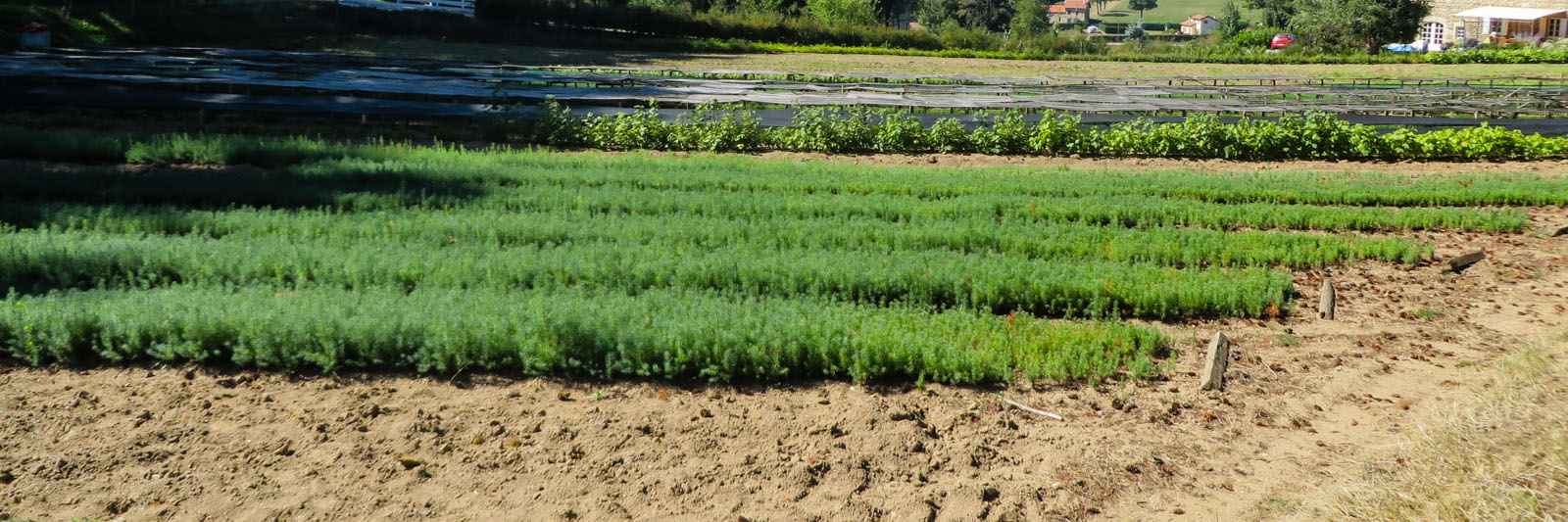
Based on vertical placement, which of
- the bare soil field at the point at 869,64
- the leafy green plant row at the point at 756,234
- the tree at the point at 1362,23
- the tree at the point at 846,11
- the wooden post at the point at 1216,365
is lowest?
the wooden post at the point at 1216,365

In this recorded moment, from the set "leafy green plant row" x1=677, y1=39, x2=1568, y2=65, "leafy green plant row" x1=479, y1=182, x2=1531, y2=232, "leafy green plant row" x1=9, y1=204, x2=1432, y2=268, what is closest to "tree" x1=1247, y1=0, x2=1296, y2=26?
"leafy green plant row" x1=677, y1=39, x2=1568, y2=65

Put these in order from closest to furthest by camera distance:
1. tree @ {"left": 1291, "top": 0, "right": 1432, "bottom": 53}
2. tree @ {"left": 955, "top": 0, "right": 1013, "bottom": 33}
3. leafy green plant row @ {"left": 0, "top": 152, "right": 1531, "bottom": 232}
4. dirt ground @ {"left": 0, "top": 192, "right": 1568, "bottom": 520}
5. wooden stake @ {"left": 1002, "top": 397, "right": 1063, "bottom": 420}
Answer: dirt ground @ {"left": 0, "top": 192, "right": 1568, "bottom": 520} → wooden stake @ {"left": 1002, "top": 397, "right": 1063, "bottom": 420} → leafy green plant row @ {"left": 0, "top": 152, "right": 1531, "bottom": 232} → tree @ {"left": 1291, "top": 0, "right": 1432, "bottom": 53} → tree @ {"left": 955, "top": 0, "right": 1013, "bottom": 33}

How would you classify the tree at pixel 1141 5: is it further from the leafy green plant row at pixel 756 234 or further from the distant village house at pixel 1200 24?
the leafy green plant row at pixel 756 234

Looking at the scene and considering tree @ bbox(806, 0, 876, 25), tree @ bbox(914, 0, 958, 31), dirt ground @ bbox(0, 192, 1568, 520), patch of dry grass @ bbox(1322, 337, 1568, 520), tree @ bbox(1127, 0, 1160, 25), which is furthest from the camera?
tree @ bbox(1127, 0, 1160, 25)

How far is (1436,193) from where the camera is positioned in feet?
40.5

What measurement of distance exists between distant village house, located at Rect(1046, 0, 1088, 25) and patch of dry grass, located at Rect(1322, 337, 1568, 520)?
146 meters

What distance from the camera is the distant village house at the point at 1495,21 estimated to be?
6109cm

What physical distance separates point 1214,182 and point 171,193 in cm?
1133

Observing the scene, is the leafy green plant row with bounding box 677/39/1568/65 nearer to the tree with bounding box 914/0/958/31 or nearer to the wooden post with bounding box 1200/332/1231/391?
the tree with bounding box 914/0/958/31

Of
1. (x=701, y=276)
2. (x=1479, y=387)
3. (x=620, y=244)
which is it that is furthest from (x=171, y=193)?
(x=1479, y=387)

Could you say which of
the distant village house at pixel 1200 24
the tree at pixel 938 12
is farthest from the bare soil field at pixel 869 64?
the distant village house at pixel 1200 24

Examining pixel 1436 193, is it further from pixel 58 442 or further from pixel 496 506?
pixel 58 442

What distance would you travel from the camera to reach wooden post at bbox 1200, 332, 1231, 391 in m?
6.00

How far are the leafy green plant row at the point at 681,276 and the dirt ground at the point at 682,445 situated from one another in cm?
118
